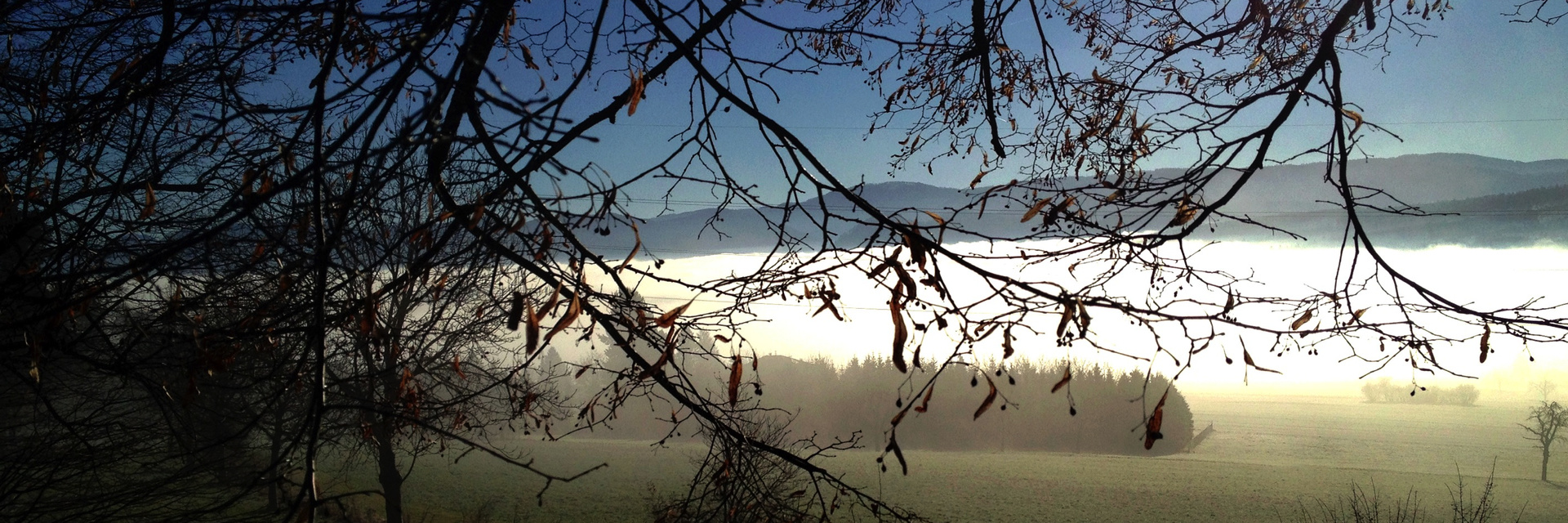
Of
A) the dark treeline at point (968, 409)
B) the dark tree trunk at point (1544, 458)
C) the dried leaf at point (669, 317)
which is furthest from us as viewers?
the dark tree trunk at point (1544, 458)

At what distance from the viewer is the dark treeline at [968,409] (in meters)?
18.8

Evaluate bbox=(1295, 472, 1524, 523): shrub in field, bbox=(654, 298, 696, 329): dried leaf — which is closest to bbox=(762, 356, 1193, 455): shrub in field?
bbox=(1295, 472, 1524, 523): shrub in field

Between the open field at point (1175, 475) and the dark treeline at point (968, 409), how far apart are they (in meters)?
0.83

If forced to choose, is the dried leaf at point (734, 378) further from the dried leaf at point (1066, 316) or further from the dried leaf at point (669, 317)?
the dried leaf at point (1066, 316)

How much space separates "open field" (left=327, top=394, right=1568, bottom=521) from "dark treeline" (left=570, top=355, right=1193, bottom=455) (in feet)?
2.73

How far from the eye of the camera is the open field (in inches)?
762

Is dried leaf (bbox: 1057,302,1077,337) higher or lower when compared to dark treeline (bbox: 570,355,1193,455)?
higher

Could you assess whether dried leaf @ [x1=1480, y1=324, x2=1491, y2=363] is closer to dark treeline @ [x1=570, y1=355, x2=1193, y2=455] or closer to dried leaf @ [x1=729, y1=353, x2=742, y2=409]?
dried leaf @ [x1=729, y1=353, x2=742, y2=409]

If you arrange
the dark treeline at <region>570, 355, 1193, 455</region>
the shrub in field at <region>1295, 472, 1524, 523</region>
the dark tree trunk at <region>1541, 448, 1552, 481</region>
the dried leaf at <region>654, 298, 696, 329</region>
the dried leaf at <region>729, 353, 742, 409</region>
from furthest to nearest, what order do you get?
the dark tree trunk at <region>1541, 448, 1552, 481</region> < the dark treeline at <region>570, 355, 1193, 455</region> < the shrub in field at <region>1295, 472, 1524, 523</region> < the dried leaf at <region>729, 353, 742, 409</region> < the dried leaf at <region>654, 298, 696, 329</region>

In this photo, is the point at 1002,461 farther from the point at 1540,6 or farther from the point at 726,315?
the point at 726,315

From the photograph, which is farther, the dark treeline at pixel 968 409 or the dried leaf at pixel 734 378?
the dark treeline at pixel 968 409

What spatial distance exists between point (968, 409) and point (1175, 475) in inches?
387

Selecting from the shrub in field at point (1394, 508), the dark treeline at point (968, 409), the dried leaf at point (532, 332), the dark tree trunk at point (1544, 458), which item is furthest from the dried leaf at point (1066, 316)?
the dark tree trunk at point (1544, 458)

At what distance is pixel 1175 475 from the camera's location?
24.6 m
